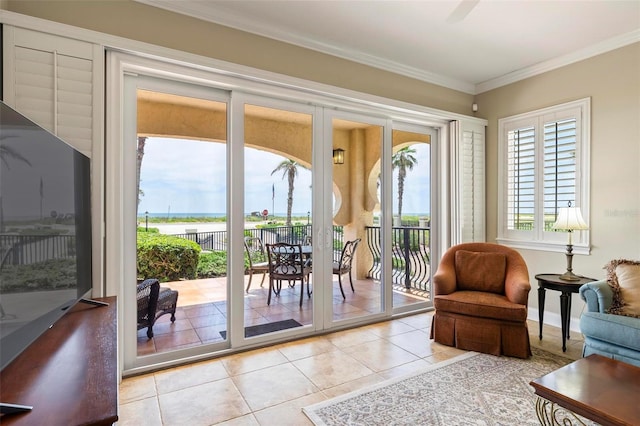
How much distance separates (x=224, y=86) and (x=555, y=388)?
3077mm

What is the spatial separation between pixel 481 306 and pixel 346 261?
4.72 feet

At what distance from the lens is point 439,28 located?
3119mm

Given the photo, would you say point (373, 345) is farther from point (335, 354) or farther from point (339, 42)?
point (339, 42)

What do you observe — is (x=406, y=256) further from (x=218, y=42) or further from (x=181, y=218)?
(x=218, y=42)

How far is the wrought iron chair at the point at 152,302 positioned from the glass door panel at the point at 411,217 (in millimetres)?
2451

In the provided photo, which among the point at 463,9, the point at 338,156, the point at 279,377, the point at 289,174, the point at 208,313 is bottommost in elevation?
the point at 279,377

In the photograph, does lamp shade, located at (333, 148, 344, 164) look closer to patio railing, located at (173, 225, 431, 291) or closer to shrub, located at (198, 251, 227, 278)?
patio railing, located at (173, 225, 431, 291)

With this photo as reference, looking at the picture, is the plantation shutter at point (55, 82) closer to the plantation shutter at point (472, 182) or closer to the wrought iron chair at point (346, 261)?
the wrought iron chair at point (346, 261)

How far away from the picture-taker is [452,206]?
4363mm

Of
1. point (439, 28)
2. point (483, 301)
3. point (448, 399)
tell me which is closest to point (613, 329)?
point (483, 301)

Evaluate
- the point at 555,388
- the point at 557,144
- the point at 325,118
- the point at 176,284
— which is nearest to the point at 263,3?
the point at 325,118

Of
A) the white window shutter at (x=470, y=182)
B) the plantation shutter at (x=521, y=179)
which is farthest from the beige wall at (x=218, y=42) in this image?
the plantation shutter at (x=521, y=179)

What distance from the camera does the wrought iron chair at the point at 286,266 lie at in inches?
136

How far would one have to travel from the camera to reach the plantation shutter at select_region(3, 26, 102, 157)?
6.99 ft
